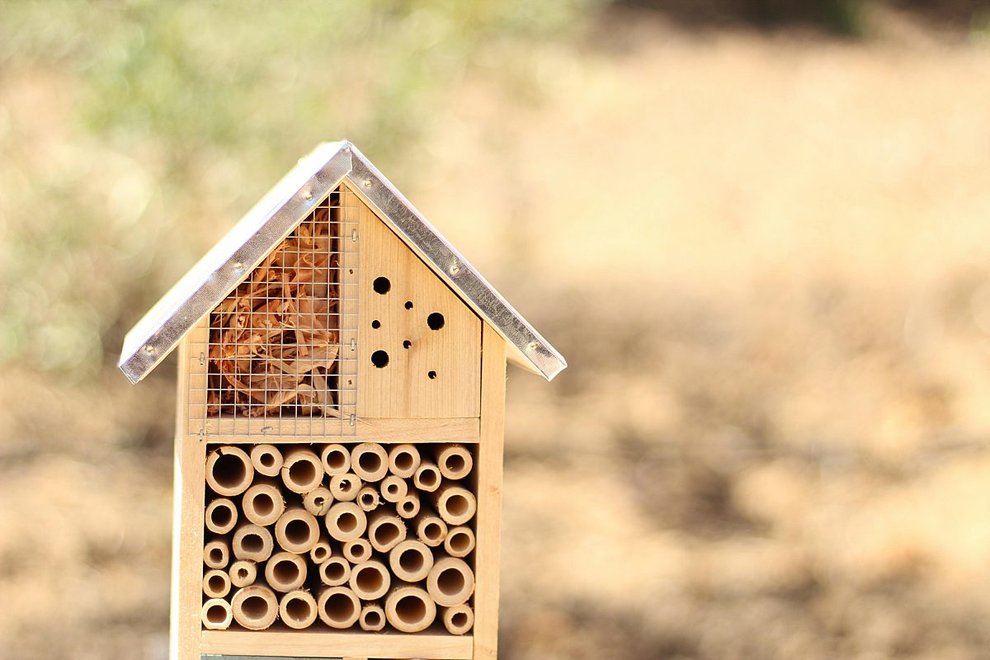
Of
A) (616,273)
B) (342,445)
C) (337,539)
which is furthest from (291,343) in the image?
(616,273)

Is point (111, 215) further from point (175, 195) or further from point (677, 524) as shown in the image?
point (677, 524)

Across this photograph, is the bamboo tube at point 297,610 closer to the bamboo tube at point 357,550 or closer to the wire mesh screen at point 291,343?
the bamboo tube at point 357,550

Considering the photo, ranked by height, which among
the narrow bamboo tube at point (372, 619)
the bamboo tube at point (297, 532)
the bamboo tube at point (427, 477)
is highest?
the bamboo tube at point (427, 477)

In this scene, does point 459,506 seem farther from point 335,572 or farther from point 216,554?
point 216,554

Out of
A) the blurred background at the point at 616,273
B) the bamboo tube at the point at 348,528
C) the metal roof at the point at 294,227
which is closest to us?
the metal roof at the point at 294,227

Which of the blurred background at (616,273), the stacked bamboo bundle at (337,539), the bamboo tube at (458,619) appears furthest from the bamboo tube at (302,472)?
the blurred background at (616,273)

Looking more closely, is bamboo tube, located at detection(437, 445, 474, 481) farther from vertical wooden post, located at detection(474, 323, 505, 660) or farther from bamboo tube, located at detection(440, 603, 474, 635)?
bamboo tube, located at detection(440, 603, 474, 635)
